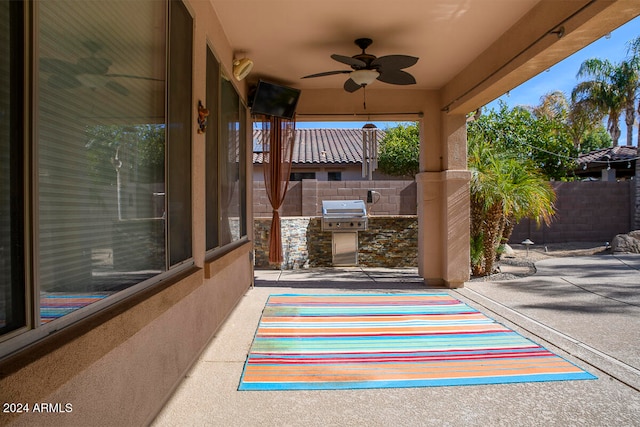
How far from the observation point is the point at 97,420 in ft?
5.35

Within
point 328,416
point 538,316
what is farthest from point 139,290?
point 538,316

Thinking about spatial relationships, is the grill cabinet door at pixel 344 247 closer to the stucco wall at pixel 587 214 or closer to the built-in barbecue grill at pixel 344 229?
the built-in barbecue grill at pixel 344 229

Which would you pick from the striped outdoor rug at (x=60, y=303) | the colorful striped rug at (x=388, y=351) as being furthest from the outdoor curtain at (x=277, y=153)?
the striped outdoor rug at (x=60, y=303)

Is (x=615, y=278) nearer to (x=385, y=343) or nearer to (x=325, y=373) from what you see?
(x=385, y=343)

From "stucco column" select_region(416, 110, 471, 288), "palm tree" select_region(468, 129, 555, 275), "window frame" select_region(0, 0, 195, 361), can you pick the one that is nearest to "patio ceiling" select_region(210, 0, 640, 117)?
"stucco column" select_region(416, 110, 471, 288)

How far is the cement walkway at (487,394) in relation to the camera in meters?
2.33

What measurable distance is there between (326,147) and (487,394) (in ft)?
49.6

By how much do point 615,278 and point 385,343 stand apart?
13.9ft

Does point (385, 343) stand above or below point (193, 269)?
below

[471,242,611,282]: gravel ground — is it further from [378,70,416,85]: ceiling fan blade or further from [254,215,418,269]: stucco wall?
[378,70,416,85]: ceiling fan blade

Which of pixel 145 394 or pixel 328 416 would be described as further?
pixel 328 416

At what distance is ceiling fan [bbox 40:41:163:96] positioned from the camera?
1.46m

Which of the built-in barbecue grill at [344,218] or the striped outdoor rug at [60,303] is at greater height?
the built-in barbecue grill at [344,218]

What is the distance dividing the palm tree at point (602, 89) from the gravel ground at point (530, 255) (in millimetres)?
6266
